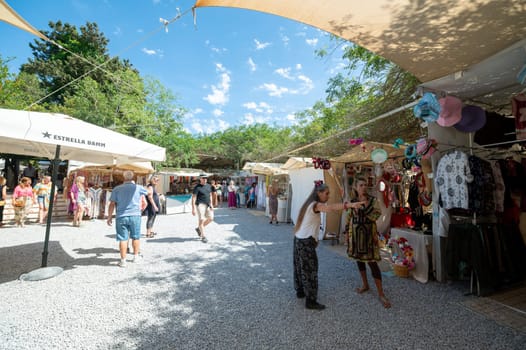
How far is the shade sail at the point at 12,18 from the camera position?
220cm

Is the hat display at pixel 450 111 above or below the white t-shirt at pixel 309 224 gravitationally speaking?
above

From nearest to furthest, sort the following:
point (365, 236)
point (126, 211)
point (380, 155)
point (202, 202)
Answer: point (365, 236) < point (126, 211) < point (380, 155) < point (202, 202)

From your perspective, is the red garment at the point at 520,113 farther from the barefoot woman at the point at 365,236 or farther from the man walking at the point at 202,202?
the man walking at the point at 202,202

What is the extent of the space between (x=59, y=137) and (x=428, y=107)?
5354 mm

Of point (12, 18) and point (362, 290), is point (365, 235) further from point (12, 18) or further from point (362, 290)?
point (12, 18)

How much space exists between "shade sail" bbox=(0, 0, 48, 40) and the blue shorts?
294 cm

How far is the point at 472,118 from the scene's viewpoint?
351cm

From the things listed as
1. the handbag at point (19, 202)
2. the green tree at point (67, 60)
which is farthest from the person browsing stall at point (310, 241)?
the green tree at point (67, 60)

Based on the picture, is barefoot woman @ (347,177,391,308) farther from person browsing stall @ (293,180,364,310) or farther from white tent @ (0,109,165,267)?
white tent @ (0,109,165,267)

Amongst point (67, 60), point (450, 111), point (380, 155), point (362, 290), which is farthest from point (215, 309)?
point (67, 60)

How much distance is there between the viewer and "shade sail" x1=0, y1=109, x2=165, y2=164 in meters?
2.90

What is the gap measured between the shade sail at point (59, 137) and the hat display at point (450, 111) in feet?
17.0

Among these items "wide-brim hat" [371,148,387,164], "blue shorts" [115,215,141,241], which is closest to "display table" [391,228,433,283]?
"wide-brim hat" [371,148,387,164]

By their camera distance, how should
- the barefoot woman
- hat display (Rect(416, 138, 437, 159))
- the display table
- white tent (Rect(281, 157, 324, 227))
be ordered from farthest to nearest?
white tent (Rect(281, 157, 324, 227)) < the display table < hat display (Rect(416, 138, 437, 159)) < the barefoot woman
